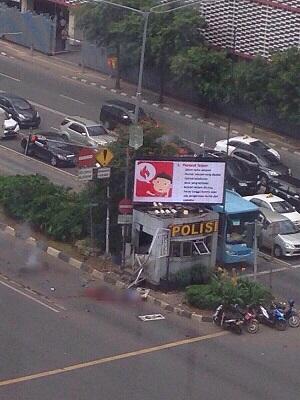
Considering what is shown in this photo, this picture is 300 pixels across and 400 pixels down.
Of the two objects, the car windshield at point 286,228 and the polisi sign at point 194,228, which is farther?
the car windshield at point 286,228

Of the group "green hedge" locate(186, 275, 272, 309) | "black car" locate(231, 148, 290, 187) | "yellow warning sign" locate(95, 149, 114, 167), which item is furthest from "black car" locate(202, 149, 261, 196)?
"green hedge" locate(186, 275, 272, 309)

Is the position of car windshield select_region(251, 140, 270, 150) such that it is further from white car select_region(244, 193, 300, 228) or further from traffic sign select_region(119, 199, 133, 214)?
traffic sign select_region(119, 199, 133, 214)

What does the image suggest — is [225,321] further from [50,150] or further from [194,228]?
[50,150]

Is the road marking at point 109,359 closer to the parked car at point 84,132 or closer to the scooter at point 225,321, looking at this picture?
the scooter at point 225,321

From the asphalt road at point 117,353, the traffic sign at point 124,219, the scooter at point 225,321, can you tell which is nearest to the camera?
the asphalt road at point 117,353

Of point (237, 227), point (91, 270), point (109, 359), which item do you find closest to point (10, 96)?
point (237, 227)

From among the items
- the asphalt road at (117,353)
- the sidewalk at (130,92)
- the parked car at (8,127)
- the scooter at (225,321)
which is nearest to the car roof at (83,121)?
the parked car at (8,127)
